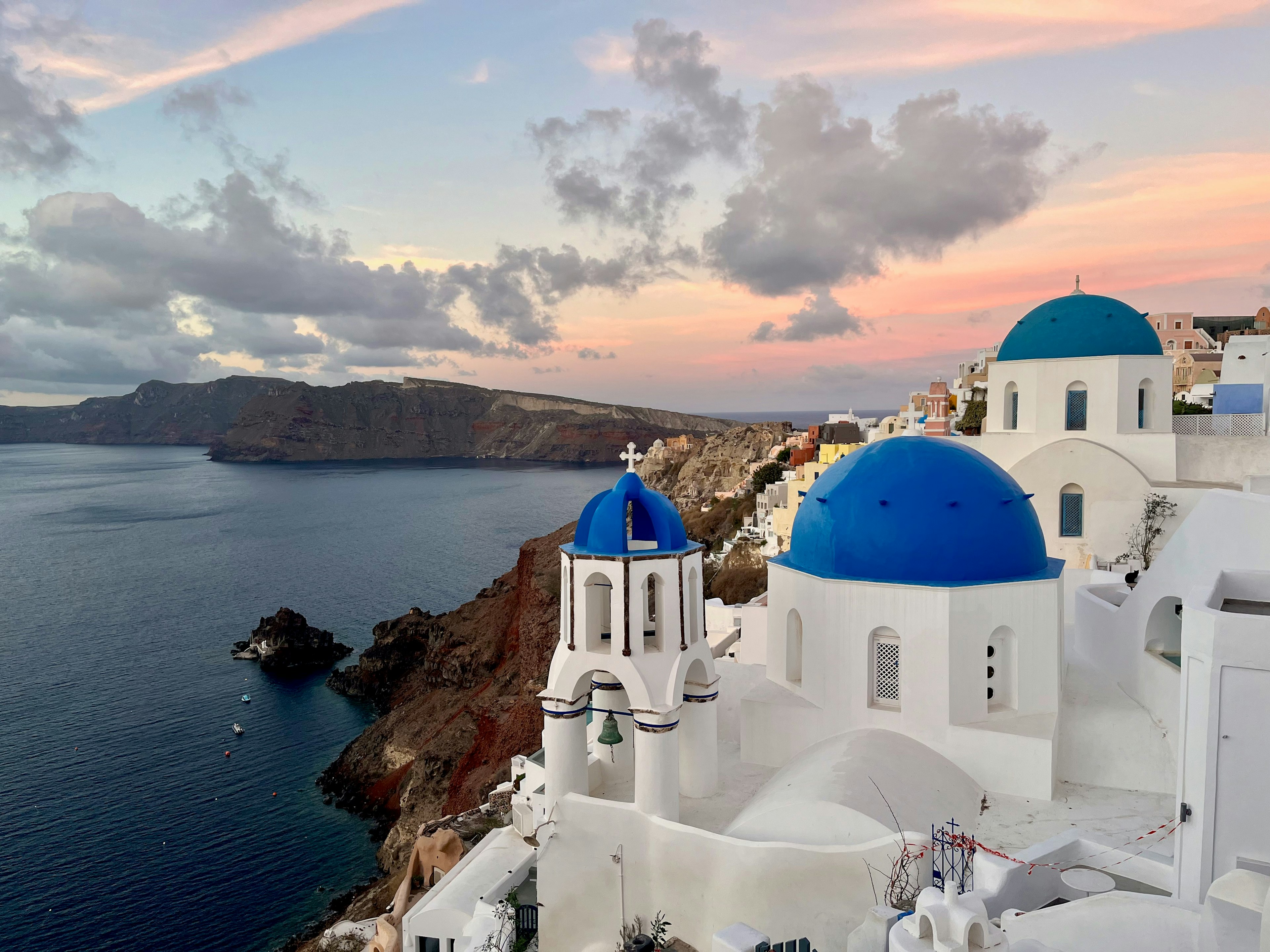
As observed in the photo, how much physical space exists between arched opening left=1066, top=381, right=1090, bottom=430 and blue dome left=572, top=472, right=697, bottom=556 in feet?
51.8

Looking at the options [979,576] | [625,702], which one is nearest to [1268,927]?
[979,576]

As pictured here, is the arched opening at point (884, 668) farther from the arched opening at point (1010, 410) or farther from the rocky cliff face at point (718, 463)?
the rocky cliff face at point (718, 463)

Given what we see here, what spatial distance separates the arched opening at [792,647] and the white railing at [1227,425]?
52.4 ft

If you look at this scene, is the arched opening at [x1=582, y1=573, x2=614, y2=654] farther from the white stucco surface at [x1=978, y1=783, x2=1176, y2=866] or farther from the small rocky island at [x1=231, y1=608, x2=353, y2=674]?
the small rocky island at [x1=231, y1=608, x2=353, y2=674]

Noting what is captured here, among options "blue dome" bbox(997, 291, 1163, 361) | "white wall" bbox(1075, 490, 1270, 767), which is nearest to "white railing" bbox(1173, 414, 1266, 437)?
"blue dome" bbox(997, 291, 1163, 361)

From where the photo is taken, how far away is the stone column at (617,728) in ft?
40.3

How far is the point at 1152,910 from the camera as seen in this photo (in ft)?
22.6

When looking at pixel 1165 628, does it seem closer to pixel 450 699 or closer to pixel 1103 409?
pixel 1103 409

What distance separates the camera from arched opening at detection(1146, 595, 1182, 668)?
12.7 m

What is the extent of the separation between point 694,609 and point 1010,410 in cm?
1637

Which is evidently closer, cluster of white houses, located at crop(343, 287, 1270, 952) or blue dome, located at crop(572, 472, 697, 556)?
cluster of white houses, located at crop(343, 287, 1270, 952)

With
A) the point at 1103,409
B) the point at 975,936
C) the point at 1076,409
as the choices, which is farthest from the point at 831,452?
the point at 975,936

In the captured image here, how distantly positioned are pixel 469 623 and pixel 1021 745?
37319 mm

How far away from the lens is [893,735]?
11.7m
